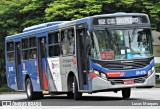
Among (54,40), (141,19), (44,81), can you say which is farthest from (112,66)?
(44,81)

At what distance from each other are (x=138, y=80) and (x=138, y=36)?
1.62 meters

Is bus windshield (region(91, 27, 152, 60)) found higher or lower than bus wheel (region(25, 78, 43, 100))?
higher

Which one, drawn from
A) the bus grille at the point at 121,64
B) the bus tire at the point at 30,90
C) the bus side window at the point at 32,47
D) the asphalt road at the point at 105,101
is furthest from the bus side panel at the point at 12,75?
the bus grille at the point at 121,64

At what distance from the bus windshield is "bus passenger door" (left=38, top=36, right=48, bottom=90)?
4.97 m

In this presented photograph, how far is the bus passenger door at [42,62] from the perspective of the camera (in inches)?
989

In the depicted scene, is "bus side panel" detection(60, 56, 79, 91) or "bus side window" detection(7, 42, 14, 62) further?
"bus side window" detection(7, 42, 14, 62)

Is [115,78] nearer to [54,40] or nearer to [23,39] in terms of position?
[54,40]

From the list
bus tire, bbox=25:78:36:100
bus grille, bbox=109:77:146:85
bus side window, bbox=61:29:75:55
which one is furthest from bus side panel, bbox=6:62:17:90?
bus grille, bbox=109:77:146:85

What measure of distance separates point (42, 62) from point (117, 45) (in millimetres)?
5943

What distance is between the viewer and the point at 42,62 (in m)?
25.4

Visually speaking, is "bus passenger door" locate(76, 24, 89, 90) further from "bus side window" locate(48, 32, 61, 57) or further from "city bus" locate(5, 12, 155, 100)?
"bus side window" locate(48, 32, 61, 57)

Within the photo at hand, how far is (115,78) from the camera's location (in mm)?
20234

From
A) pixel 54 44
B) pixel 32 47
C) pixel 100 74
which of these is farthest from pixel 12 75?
pixel 100 74

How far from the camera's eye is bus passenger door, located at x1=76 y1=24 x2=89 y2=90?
21062mm
